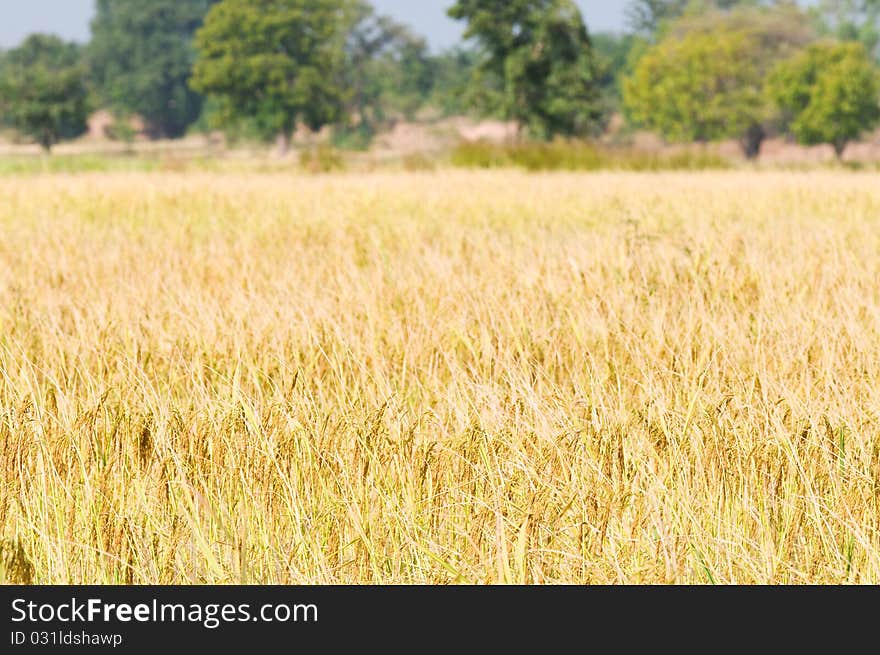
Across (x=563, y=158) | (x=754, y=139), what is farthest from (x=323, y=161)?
(x=754, y=139)

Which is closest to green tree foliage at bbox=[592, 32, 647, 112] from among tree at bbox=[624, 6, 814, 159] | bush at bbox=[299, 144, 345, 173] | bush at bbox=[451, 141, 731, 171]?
tree at bbox=[624, 6, 814, 159]

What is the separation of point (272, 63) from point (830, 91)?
2778cm

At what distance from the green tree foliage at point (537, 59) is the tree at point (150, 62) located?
1946 inches

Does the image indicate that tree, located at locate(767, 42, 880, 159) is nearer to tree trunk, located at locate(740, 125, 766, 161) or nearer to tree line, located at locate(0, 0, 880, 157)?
tree line, located at locate(0, 0, 880, 157)

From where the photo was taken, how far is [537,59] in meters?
34.1

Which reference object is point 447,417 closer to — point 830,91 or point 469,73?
point 830,91

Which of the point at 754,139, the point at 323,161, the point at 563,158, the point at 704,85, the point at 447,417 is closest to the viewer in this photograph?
the point at 447,417

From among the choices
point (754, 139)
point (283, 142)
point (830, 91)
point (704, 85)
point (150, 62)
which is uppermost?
point (150, 62)

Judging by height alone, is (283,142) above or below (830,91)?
below

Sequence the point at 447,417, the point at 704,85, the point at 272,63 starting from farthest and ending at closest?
the point at 272,63 < the point at 704,85 < the point at 447,417

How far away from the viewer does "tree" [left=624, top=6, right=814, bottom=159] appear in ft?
161

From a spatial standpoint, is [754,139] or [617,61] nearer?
[754,139]

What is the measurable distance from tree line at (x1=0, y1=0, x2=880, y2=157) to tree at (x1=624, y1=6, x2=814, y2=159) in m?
0.09
